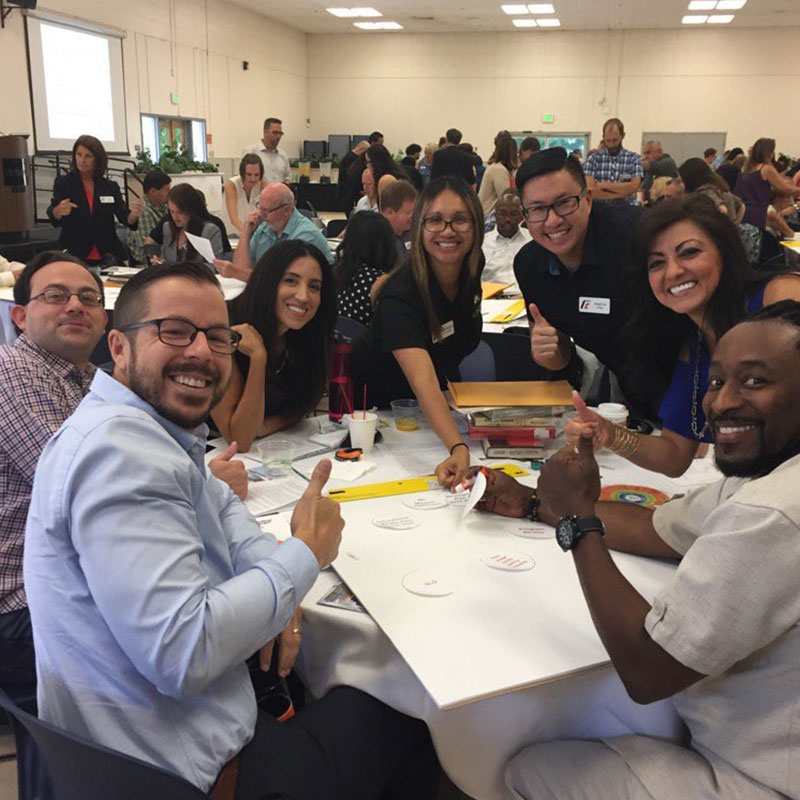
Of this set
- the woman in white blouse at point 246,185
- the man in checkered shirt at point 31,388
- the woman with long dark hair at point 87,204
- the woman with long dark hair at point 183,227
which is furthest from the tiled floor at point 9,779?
the woman in white blouse at point 246,185

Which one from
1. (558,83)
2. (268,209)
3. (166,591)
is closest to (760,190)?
(268,209)

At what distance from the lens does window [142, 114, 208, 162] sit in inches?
443

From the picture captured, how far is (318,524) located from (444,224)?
4.08 ft

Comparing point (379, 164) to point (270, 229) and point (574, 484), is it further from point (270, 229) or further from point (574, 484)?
point (574, 484)

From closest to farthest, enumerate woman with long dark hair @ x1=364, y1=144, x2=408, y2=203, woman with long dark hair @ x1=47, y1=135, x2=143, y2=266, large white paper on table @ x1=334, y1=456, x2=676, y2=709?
1. large white paper on table @ x1=334, y1=456, x2=676, y2=709
2. woman with long dark hair @ x1=47, y1=135, x2=143, y2=266
3. woman with long dark hair @ x1=364, y1=144, x2=408, y2=203

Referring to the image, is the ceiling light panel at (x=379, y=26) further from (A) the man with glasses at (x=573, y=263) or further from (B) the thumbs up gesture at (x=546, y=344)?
(B) the thumbs up gesture at (x=546, y=344)

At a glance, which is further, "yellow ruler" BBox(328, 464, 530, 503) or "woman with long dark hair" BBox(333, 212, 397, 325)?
"woman with long dark hair" BBox(333, 212, 397, 325)

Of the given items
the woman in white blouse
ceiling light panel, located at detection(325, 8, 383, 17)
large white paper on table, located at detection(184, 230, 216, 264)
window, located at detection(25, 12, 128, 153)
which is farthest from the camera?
ceiling light panel, located at detection(325, 8, 383, 17)

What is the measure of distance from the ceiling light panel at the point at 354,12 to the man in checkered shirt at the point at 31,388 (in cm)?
1265

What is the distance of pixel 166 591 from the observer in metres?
1.03

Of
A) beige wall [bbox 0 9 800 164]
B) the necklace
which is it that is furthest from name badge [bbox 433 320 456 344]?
beige wall [bbox 0 9 800 164]

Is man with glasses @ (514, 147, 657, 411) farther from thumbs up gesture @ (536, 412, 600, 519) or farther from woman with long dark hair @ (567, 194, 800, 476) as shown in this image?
thumbs up gesture @ (536, 412, 600, 519)

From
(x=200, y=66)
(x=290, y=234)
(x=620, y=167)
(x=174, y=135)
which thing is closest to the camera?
(x=290, y=234)

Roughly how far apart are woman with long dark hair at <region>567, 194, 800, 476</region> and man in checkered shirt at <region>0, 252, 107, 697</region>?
1334mm
